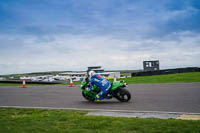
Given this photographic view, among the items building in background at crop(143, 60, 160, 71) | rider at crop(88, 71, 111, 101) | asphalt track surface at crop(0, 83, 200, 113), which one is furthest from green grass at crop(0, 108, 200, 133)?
building in background at crop(143, 60, 160, 71)

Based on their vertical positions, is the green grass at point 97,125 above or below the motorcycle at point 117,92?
below

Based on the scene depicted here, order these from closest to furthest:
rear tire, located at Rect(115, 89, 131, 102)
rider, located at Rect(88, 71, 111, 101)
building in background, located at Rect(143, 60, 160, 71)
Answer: rear tire, located at Rect(115, 89, 131, 102), rider, located at Rect(88, 71, 111, 101), building in background, located at Rect(143, 60, 160, 71)

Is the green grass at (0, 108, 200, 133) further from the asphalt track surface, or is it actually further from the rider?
the rider

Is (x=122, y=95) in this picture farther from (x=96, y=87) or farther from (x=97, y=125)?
(x=97, y=125)

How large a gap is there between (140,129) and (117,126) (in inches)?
24.8

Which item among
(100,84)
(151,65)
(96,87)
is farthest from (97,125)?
(151,65)

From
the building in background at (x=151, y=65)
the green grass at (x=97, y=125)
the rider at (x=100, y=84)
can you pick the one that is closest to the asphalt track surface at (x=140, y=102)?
the rider at (x=100, y=84)

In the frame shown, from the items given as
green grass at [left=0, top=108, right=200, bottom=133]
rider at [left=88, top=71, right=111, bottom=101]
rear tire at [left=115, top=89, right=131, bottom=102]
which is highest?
rider at [left=88, top=71, right=111, bottom=101]

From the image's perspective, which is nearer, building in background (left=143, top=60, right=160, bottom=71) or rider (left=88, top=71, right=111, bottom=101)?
rider (left=88, top=71, right=111, bottom=101)

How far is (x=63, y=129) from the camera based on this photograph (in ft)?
19.9

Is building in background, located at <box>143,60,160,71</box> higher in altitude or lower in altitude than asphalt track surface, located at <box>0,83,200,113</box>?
higher

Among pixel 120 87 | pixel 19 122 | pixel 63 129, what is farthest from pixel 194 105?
pixel 19 122

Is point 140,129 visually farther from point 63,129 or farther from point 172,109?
point 172,109

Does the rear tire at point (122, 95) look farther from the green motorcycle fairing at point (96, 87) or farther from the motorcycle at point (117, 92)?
the green motorcycle fairing at point (96, 87)
